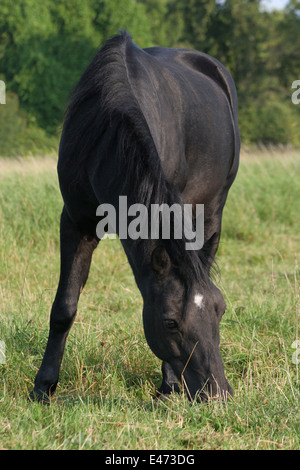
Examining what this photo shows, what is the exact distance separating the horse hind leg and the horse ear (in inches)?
35.1

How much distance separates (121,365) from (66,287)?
56 cm

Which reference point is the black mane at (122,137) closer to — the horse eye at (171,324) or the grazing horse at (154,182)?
the grazing horse at (154,182)

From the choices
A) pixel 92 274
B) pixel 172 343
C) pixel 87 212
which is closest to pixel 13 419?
pixel 172 343

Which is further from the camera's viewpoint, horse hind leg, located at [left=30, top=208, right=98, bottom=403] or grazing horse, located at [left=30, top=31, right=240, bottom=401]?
horse hind leg, located at [left=30, top=208, right=98, bottom=403]

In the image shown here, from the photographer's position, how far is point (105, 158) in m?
2.72

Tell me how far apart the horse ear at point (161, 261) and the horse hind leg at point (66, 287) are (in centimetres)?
89

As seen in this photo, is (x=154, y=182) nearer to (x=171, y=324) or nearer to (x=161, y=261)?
(x=161, y=261)

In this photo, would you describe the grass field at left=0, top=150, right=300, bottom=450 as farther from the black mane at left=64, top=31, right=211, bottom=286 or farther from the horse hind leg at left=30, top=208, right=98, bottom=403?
the black mane at left=64, top=31, right=211, bottom=286

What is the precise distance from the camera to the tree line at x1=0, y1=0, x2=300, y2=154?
2816 centimetres

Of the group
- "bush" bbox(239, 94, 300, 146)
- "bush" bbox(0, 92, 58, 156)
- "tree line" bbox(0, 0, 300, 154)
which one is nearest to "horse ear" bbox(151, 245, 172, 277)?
"bush" bbox(0, 92, 58, 156)

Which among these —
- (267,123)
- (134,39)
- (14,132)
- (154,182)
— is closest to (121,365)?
(154,182)

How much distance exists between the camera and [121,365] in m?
3.28

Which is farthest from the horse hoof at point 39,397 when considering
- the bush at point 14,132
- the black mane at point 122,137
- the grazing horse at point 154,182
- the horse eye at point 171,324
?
the bush at point 14,132

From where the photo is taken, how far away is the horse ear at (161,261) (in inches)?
93.3
